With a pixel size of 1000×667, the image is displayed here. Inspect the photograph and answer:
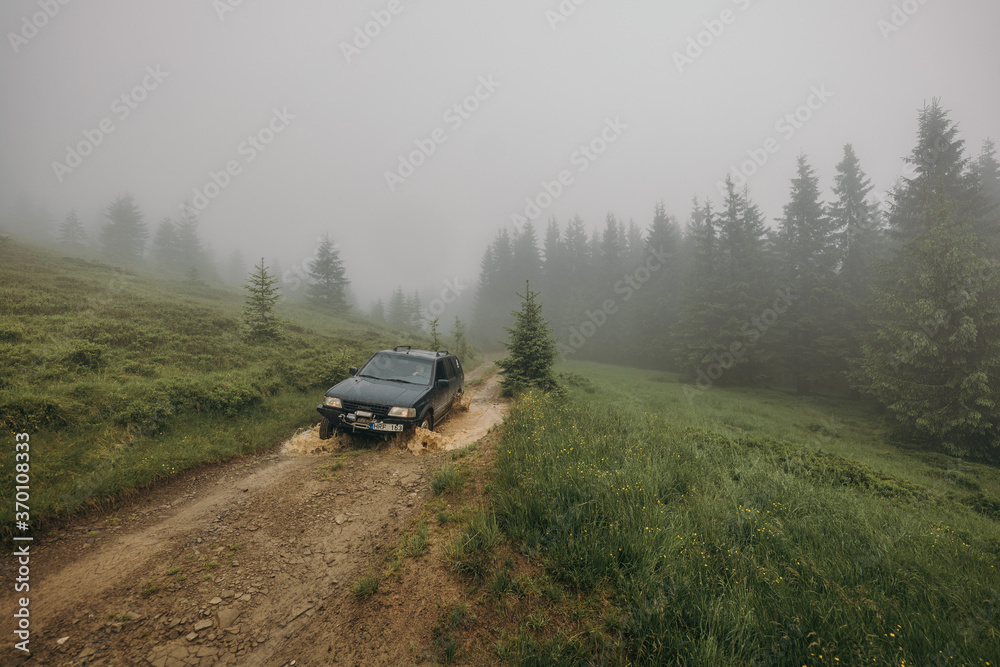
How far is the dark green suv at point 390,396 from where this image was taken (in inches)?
285

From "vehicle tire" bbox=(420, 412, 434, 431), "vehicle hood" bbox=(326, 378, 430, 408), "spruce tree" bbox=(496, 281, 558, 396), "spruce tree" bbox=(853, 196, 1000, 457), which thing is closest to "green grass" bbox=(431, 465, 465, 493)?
"vehicle hood" bbox=(326, 378, 430, 408)

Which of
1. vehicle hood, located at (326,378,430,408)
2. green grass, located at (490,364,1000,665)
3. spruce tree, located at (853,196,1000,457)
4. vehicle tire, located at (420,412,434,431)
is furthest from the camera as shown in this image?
spruce tree, located at (853,196,1000,457)

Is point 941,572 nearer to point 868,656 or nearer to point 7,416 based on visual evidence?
point 868,656

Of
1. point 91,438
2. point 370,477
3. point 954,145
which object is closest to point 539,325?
point 370,477

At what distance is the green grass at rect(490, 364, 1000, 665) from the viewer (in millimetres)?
2574

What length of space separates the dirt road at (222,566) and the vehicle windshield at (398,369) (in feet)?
9.00

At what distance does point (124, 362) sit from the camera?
9.09 meters

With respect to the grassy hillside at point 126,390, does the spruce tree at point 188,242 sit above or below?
above

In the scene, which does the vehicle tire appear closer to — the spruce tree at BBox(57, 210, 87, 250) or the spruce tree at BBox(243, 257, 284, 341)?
the spruce tree at BBox(243, 257, 284, 341)

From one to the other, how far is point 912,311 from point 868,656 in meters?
17.0

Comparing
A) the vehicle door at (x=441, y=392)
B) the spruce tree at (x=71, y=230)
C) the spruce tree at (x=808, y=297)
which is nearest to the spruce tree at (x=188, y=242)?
the spruce tree at (x=71, y=230)

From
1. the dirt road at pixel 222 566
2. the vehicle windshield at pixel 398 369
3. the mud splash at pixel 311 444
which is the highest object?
the vehicle windshield at pixel 398 369

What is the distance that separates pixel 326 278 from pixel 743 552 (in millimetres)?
48597

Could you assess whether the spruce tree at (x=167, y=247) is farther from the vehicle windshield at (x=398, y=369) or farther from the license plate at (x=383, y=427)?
the license plate at (x=383, y=427)
